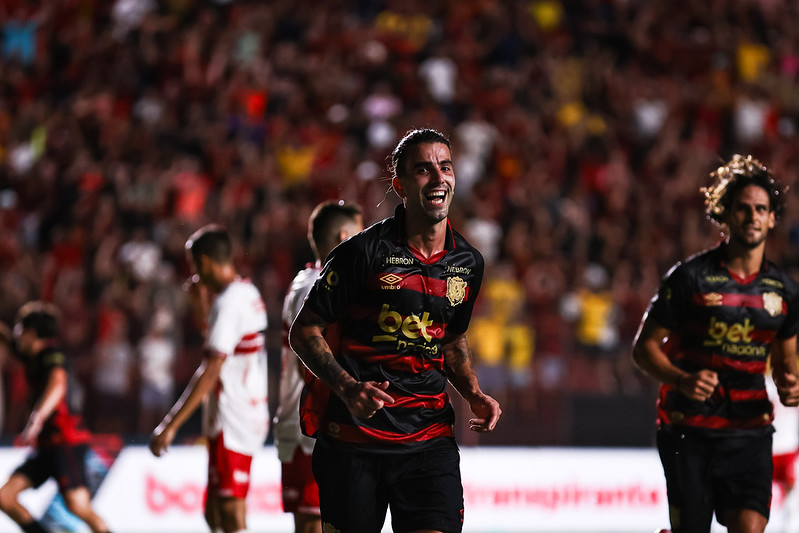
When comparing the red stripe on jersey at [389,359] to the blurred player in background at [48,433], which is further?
the blurred player in background at [48,433]

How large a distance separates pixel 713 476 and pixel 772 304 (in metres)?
0.93

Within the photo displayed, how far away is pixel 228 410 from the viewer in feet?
23.2

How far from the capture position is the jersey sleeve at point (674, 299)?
595 cm

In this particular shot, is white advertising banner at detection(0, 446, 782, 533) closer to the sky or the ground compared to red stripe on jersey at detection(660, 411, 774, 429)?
closer to the ground

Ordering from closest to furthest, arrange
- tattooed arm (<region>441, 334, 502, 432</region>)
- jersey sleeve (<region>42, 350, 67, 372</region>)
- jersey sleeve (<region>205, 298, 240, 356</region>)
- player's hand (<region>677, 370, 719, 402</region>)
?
tattooed arm (<region>441, 334, 502, 432</region>)
player's hand (<region>677, 370, 719, 402</region>)
jersey sleeve (<region>205, 298, 240, 356</region>)
jersey sleeve (<region>42, 350, 67, 372</region>)

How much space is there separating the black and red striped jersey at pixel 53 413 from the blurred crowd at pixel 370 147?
3685 mm

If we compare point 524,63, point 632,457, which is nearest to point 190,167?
point 524,63

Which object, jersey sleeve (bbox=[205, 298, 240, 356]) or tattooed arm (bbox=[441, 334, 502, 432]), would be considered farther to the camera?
jersey sleeve (bbox=[205, 298, 240, 356])

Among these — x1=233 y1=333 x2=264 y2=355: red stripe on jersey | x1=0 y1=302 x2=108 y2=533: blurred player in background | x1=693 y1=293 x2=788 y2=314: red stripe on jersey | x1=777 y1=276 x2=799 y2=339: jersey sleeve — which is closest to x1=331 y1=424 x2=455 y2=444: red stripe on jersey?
x1=693 y1=293 x2=788 y2=314: red stripe on jersey

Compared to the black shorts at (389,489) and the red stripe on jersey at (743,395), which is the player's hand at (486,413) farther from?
the red stripe on jersey at (743,395)

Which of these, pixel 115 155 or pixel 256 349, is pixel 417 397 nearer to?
pixel 256 349

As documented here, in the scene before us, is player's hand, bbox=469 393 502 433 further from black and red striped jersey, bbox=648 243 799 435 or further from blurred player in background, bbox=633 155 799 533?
black and red striped jersey, bbox=648 243 799 435

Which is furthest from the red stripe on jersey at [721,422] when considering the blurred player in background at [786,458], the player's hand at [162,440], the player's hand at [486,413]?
the blurred player in background at [786,458]

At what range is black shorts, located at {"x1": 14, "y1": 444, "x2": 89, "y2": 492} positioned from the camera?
8562 millimetres
